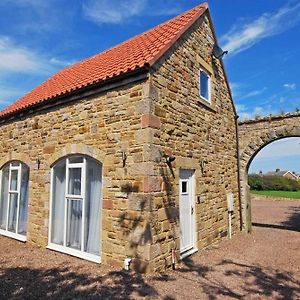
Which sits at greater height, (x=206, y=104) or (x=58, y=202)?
(x=206, y=104)

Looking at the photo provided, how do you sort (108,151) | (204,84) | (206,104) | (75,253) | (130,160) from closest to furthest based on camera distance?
(130,160) < (108,151) < (75,253) < (206,104) < (204,84)

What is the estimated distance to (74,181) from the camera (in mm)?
7500

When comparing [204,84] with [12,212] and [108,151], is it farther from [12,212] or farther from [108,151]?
[12,212]

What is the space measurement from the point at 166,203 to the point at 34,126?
5144 millimetres

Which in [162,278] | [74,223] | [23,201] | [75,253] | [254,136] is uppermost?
[254,136]

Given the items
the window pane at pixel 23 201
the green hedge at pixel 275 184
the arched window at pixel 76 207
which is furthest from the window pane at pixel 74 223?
the green hedge at pixel 275 184

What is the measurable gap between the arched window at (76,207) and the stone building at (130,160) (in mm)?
27

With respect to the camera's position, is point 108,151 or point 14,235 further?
point 14,235

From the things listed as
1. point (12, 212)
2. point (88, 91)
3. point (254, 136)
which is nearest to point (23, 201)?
point (12, 212)

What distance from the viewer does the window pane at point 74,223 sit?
7.26 m

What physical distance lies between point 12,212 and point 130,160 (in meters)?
5.85

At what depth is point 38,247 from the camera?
26.3 feet

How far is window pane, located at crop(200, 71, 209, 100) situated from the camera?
29.4 ft

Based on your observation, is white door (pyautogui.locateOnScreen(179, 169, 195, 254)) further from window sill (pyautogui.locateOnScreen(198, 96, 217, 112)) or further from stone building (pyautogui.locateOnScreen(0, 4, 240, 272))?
window sill (pyautogui.locateOnScreen(198, 96, 217, 112))
